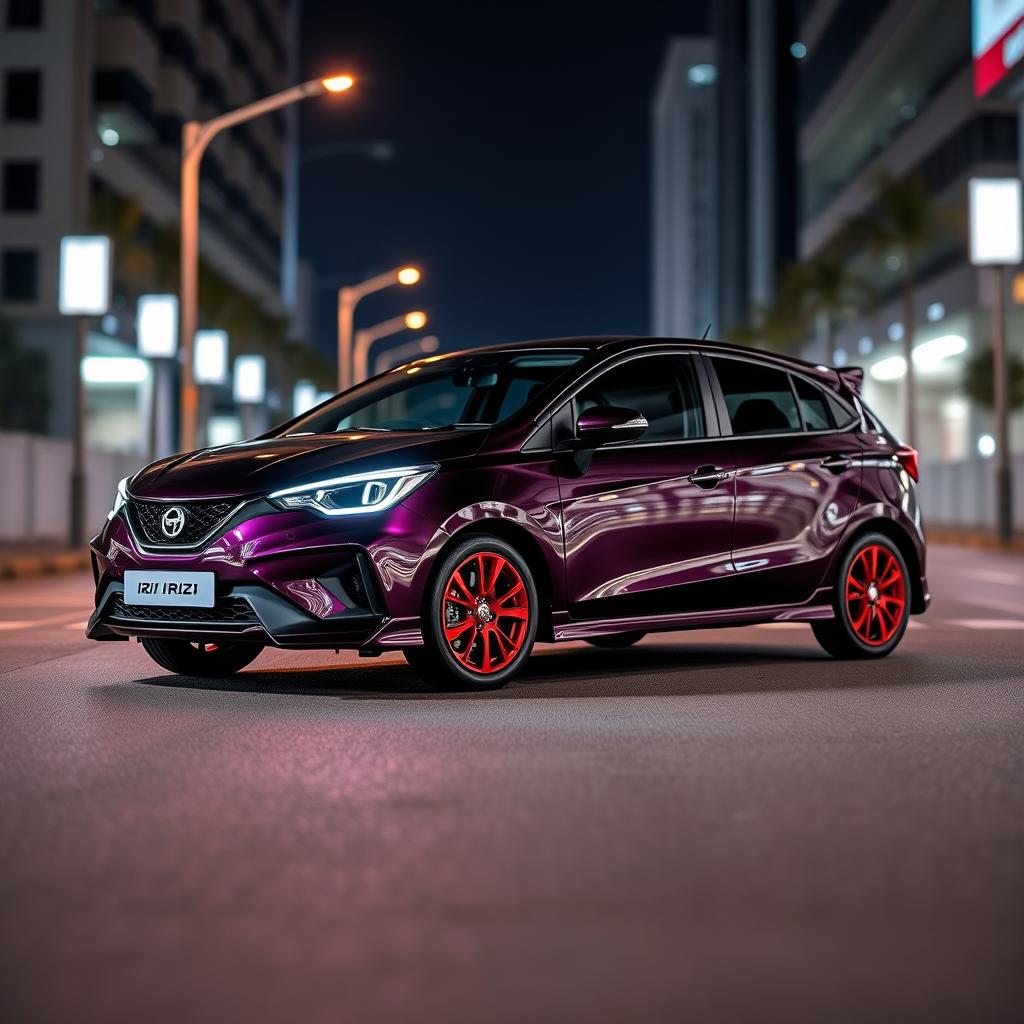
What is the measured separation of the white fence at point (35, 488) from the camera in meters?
31.0

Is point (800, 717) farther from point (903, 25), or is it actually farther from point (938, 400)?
point (938, 400)

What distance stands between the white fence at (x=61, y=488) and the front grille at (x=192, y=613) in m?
22.3

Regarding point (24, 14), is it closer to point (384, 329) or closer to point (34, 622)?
point (384, 329)

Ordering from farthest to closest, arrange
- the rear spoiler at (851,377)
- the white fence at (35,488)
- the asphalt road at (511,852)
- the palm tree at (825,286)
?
the palm tree at (825,286)
the white fence at (35,488)
the rear spoiler at (851,377)
the asphalt road at (511,852)

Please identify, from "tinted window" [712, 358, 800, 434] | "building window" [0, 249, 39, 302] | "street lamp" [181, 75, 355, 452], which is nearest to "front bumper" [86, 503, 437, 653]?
"tinted window" [712, 358, 800, 434]

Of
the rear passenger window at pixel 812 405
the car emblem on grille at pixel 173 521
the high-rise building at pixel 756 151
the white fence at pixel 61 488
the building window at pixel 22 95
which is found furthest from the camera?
the high-rise building at pixel 756 151

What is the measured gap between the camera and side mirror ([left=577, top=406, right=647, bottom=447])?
30.1ft

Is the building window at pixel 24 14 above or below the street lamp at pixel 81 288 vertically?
above

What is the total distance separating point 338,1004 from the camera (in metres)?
3.62

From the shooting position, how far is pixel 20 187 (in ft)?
194

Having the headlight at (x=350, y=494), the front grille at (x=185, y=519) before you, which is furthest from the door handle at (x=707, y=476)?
the front grille at (x=185, y=519)

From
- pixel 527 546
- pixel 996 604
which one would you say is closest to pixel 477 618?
pixel 527 546

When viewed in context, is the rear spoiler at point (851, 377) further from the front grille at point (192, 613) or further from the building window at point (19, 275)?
the building window at point (19, 275)

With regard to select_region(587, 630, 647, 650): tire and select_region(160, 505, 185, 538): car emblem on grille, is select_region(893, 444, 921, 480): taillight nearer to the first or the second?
select_region(587, 630, 647, 650): tire
